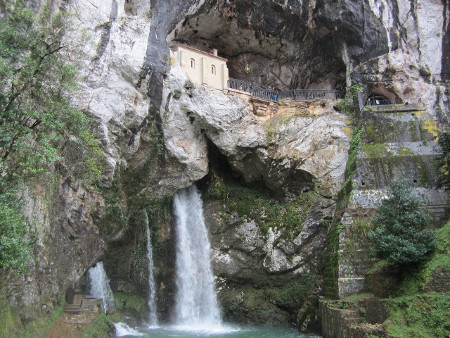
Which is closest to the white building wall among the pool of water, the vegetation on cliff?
the pool of water

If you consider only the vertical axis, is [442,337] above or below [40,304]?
below

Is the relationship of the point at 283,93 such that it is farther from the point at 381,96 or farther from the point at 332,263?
the point at 332,263

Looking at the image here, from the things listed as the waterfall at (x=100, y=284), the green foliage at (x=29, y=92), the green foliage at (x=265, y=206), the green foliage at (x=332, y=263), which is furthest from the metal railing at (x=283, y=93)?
the green foliage at (x=29, y=92)

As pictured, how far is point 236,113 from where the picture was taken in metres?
19.9

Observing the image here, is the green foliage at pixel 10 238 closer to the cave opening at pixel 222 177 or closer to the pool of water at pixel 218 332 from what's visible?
the pool of water at pixel 218 332

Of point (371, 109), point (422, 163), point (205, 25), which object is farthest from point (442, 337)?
point (205, 25)

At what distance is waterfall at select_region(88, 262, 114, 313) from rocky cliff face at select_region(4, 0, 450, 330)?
1.95 feet

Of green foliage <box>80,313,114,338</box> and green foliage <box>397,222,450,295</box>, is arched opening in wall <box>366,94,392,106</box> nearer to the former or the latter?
green foliage <box>397,222,450,295</box>

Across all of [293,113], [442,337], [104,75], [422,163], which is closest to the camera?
[442,337]

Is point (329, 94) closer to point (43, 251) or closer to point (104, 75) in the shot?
point (104, 75)

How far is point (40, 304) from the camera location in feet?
37.6

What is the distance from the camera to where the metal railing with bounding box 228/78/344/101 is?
72.6 feet

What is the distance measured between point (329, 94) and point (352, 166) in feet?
22.7

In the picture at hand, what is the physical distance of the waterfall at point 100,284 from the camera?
19.0 meters
